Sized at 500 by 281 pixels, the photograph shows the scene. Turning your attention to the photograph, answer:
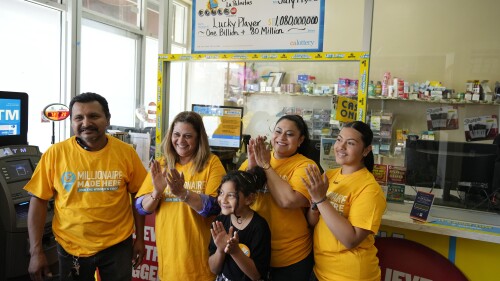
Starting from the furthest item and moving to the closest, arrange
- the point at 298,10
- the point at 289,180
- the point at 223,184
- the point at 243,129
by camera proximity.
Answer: the point at 243,129 < the point at 298,10 < the point at 289,180 < the point at 223,184

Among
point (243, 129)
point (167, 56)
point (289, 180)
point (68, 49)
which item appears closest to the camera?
point (289, 180)

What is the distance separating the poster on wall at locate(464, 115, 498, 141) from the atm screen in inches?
131

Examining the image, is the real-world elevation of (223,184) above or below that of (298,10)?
below

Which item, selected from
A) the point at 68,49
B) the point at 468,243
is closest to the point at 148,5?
the point at 68,49

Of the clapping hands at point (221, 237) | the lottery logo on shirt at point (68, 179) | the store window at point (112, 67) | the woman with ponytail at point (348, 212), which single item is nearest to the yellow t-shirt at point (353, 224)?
the woman with ponytail at point (348, 212)

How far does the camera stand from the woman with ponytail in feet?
5.25

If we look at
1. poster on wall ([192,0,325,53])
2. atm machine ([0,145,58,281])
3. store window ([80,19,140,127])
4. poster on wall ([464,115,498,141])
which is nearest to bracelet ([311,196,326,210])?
poster on wall ([192,0,325,53])

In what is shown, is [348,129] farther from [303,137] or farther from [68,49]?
[68,49]

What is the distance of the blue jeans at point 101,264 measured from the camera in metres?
1.86

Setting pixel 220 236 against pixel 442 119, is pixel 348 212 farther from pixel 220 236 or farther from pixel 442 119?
pixel 442 119

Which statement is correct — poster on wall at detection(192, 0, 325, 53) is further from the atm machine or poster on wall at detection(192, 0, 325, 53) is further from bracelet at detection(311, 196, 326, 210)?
the atm machine

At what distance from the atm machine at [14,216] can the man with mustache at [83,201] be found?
53 cm

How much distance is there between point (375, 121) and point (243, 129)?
7.33 feet

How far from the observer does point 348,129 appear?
178 centimetres
